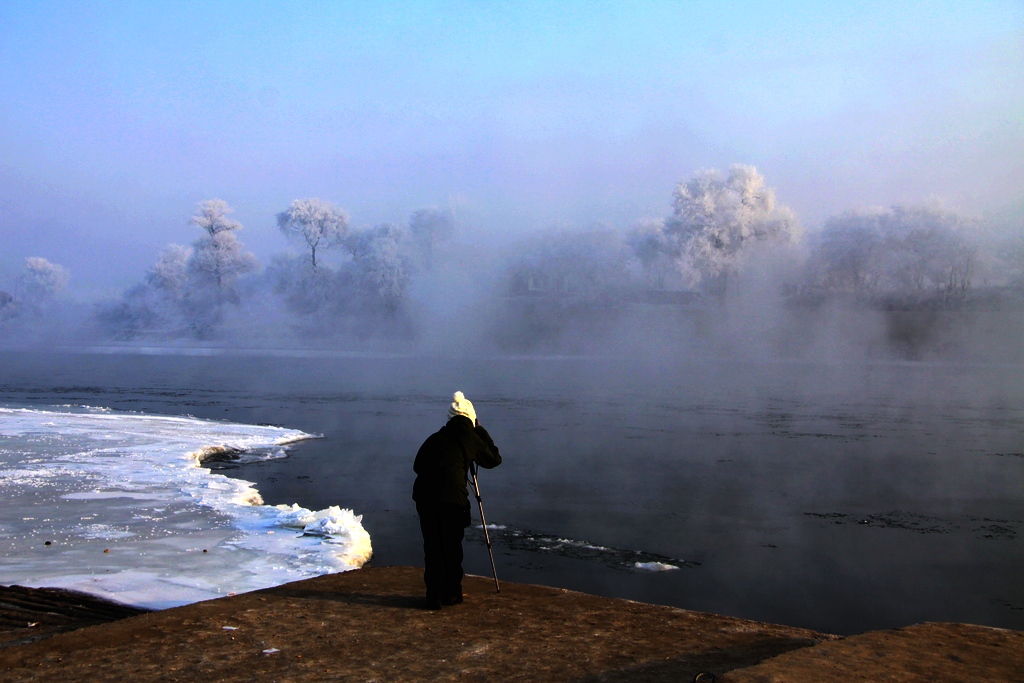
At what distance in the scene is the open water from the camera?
412 inches

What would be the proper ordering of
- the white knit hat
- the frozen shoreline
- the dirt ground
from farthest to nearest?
1. the frozen shoreline
2. the white knit hat
3. the dirt ground

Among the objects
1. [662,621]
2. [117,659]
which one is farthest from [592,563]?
[117,659]

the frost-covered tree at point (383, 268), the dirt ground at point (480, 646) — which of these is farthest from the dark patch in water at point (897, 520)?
the frost-covered tree at point (383, 268)

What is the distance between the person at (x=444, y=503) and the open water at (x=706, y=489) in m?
3.60

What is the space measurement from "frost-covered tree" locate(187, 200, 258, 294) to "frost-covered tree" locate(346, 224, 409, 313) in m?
15.2

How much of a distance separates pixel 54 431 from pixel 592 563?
16.7 m

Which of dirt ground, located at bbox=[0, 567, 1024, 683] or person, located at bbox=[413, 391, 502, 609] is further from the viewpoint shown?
person, located at bbox=[413, 391, 502, 609]

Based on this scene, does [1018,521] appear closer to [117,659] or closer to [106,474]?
[117,659]

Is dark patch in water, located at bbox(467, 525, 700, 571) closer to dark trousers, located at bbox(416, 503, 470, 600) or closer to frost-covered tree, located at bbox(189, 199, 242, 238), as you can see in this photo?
dark trousers, located at bbox(416, 503, 470, 600)

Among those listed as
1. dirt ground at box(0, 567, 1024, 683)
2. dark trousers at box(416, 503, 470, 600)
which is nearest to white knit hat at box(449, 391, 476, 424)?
dark trousers at box(416, 503, 470, 600)

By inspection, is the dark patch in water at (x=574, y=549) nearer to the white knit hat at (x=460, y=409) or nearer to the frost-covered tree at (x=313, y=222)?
the white knit hat at (x=460, y=409)

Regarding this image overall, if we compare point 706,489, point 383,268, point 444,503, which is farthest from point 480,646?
point 383,268

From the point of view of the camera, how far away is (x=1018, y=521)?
1440cm

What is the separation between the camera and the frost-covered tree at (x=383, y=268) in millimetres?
92125
